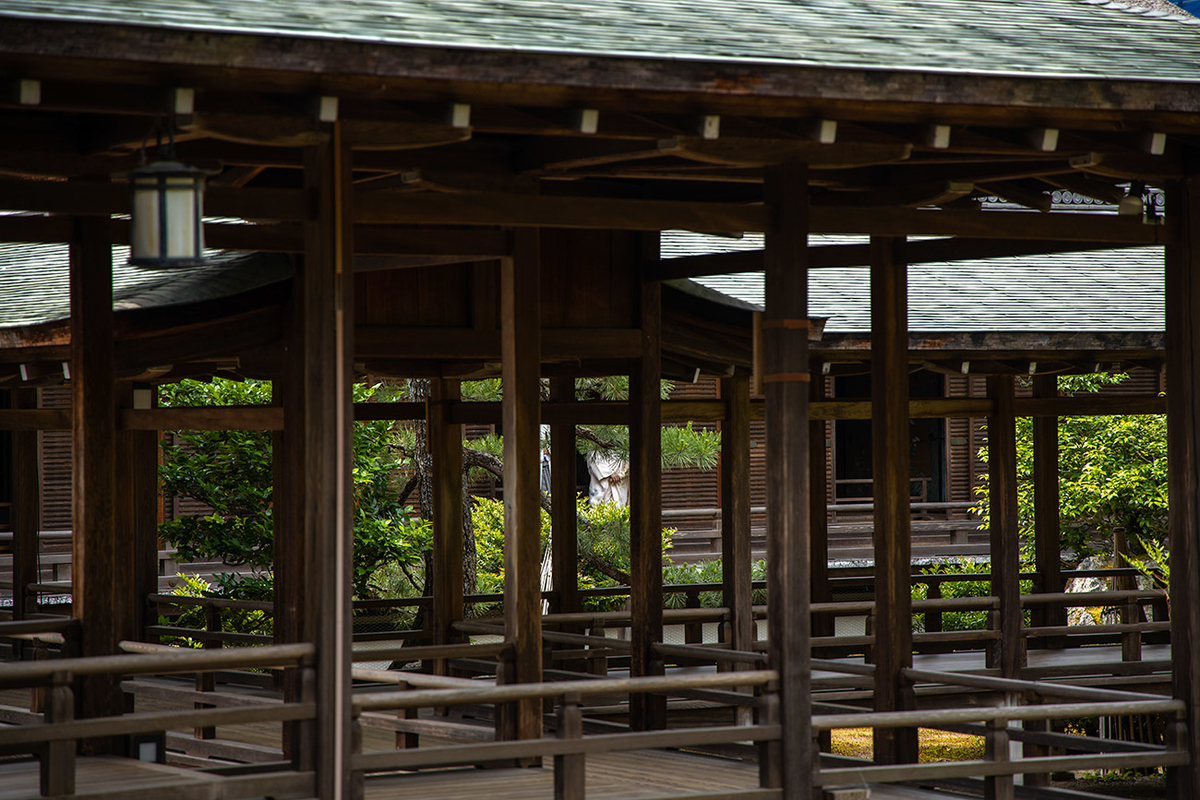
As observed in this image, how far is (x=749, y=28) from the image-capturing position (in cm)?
605

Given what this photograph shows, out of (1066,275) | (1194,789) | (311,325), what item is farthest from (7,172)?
(1066,275)

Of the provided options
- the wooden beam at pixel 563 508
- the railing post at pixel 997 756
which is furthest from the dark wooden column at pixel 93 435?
the wooden beam at pixel 563 508

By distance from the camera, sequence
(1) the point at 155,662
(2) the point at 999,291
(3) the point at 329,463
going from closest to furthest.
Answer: (1) the point at 155,662 < (3) the point at 329,463 < (2) the point at 999,291

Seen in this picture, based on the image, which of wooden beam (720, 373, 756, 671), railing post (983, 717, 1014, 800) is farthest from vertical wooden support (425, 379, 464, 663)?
railing post (983, 717, 1014, 800)

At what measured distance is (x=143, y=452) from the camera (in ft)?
36.6

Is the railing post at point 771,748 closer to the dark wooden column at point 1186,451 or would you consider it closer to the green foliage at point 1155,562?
the dark wooden column at point 1186,451

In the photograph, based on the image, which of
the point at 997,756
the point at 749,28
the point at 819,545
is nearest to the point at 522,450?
the point at 749,28

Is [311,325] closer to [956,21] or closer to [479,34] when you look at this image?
[479,34]

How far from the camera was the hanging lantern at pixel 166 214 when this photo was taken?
4941 mm

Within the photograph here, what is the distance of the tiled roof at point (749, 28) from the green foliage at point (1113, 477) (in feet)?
31.2

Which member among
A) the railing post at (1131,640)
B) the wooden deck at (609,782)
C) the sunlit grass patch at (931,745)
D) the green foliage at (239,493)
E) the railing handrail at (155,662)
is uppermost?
the green foliage at (239,493)

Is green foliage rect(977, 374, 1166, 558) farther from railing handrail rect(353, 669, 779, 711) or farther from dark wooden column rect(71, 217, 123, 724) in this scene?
dark wooden column rect(71, 217, 123, 724)

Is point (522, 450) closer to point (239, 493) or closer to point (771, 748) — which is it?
point (771, 748)

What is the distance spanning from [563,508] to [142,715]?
6552 millimetres
